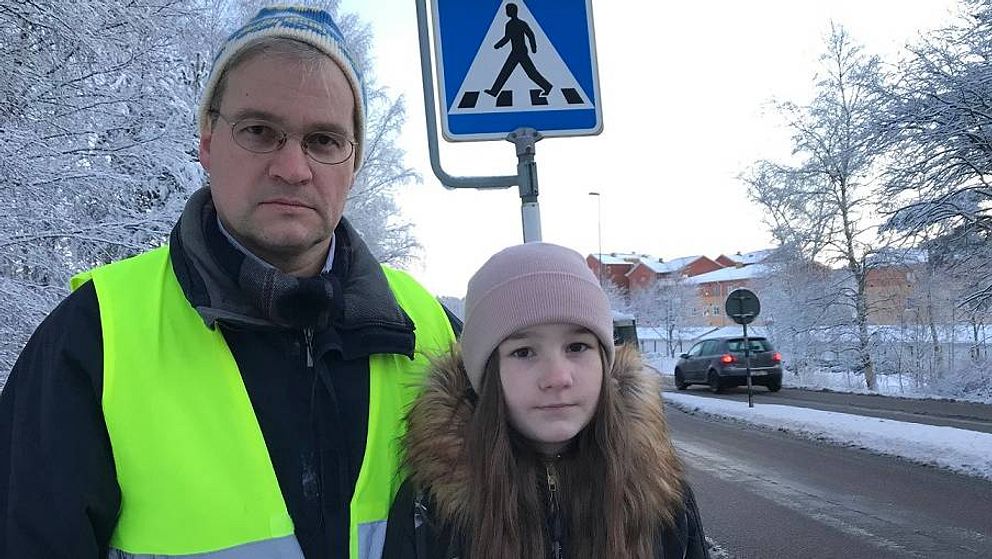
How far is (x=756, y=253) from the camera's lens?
2912 cm

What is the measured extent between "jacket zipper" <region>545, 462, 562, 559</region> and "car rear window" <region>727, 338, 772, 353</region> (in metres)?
18.4

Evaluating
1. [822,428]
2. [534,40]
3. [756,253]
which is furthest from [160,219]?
[756,253]

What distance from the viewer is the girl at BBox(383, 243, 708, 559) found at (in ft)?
5.43

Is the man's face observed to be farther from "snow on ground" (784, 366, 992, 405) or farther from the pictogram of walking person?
"snow on ground" (784, 366, 992, 405)

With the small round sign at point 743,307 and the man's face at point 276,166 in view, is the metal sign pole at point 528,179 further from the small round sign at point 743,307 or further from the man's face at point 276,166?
the small round sign at point 743,307

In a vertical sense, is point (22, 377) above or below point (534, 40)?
below

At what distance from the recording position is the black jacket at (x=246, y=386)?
126 cm

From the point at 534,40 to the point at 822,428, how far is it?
1070 cm

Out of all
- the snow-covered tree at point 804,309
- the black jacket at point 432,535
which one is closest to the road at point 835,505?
the black jacket at point 432,535

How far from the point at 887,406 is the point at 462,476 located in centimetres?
1615

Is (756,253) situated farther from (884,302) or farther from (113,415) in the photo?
(113,415)

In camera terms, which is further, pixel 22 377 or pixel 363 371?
pixel 363 371

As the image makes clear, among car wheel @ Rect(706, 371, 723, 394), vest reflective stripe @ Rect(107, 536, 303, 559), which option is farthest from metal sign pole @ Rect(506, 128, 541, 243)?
car wheel @ Rect(706, 371, 723, 394)

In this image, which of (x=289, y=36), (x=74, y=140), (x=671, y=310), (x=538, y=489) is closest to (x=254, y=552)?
(x=538, y=489)
